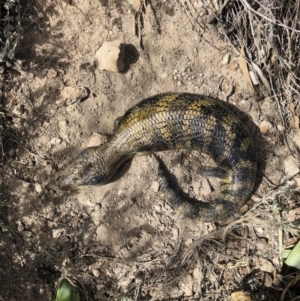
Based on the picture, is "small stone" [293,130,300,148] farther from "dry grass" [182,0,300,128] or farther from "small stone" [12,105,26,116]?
"small stone" [12,105,26,116]

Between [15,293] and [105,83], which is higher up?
[105,83]

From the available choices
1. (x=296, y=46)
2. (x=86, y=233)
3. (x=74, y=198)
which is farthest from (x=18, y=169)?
(x=296, y=46)

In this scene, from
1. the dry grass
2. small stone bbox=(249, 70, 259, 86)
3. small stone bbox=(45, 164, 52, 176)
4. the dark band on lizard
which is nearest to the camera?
the dark band on lizard

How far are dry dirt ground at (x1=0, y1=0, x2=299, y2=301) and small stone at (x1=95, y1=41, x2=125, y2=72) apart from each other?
10cm

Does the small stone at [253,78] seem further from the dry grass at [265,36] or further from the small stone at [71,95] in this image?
the small stone at [71,95]

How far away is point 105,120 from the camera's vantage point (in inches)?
176

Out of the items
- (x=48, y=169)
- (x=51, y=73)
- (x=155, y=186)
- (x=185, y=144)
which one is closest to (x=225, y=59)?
(x=185, y=144)

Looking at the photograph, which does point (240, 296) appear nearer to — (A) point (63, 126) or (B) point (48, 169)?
(B) point (48, 169)

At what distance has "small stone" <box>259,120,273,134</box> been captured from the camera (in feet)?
15.0

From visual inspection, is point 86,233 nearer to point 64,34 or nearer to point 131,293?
point 131,293

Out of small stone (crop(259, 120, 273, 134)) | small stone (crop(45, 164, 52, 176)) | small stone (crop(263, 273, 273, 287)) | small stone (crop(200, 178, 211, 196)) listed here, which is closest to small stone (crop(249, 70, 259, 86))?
small stone (crop(259, 120, 273, 134))

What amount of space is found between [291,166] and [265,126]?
489 mm

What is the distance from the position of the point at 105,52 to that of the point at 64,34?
466 mm

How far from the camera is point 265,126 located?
455 centimetres
